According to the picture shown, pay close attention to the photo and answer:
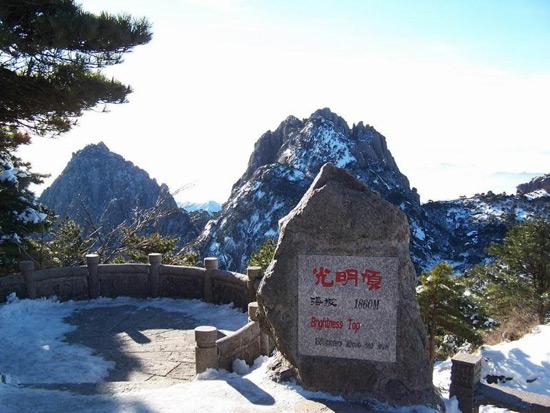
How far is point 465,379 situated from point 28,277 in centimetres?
896

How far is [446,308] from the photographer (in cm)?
1294

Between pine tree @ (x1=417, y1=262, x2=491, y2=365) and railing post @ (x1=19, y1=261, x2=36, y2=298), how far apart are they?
33.3ft

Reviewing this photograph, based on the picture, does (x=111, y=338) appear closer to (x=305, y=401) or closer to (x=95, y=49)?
(x=305, y=401)

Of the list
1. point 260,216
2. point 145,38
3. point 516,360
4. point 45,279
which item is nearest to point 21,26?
point 145,38

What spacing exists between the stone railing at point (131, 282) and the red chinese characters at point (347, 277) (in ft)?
14.2

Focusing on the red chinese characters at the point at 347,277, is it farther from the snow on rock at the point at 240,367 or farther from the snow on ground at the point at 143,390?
the snow on rock at the point at 240,367

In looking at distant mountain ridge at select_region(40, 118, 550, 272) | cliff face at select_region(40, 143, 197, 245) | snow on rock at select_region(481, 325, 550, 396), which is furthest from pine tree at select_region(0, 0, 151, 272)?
cliff face at select_region(40, 143, 197, 245)

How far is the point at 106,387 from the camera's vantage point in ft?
19.4

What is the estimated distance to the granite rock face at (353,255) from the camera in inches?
202

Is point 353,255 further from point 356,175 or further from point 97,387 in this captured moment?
point 356,175

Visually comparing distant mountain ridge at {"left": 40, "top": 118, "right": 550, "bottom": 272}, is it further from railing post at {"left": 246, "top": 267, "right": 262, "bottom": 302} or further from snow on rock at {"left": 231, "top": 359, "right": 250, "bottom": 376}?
snow on rock at {"left": 231, "top": 359, "right": 250, "bottom": 376}

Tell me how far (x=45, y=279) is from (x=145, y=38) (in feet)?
19.4

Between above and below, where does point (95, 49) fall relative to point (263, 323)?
above

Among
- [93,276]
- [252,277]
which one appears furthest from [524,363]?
[93,276]
